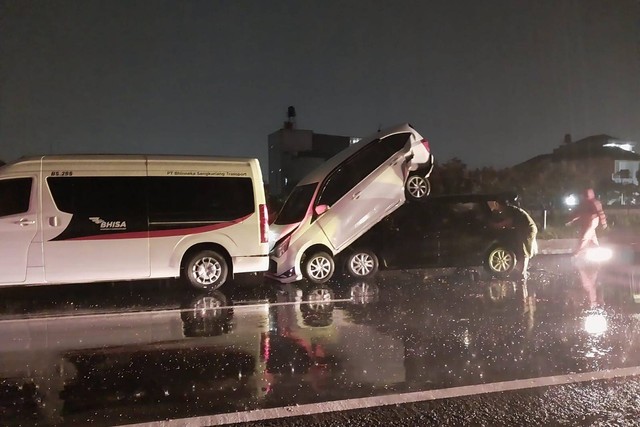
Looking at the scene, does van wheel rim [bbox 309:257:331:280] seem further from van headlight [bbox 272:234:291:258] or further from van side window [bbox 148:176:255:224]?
van side window [bbox 148:176:255:224]

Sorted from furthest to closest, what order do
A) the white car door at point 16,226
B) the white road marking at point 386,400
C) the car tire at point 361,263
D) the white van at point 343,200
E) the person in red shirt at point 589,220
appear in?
the person in red shirt at point 589,220 < the car tire at point 361,263 < the white van at point 343,200 < the white car door at point 16,226 < the white road marking at point 386,400

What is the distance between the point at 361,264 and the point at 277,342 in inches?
171

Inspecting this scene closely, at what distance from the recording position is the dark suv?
10.4 metres

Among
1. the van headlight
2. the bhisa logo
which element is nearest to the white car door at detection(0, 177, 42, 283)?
the bhisa logo

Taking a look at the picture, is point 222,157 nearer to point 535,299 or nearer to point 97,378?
point 97,378

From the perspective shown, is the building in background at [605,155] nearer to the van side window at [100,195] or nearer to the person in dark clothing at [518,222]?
the person in dark clothing at [518,222]

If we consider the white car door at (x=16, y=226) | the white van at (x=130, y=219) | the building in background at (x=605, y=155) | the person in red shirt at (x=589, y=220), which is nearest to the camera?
the white car door at (x=16, y=226)

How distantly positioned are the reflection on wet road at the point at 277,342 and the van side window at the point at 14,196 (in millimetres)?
1554

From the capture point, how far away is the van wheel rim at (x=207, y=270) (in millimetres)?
9039

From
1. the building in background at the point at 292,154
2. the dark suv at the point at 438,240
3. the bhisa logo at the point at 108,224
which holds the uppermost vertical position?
the building in background at the point at 292,154

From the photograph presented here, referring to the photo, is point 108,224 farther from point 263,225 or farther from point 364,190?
point 364,190

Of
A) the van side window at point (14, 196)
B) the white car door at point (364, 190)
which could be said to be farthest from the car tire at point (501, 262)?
the van side window at point (14, 196)

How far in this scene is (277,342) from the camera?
6262 millimetres

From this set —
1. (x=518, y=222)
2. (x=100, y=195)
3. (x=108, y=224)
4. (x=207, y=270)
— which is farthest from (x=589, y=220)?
(x=100, y=195)
